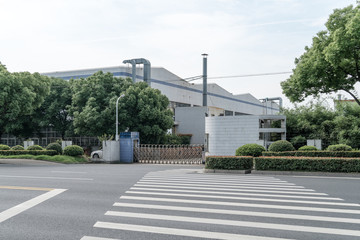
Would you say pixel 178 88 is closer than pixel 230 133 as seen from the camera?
No

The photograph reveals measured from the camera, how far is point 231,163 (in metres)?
17.9

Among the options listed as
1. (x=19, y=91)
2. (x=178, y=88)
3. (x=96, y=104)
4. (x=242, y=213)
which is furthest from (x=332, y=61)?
(x=178, y=88)

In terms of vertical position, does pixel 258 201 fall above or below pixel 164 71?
below

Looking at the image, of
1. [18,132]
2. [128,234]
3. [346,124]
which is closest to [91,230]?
[128,234]

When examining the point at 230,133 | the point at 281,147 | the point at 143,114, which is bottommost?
the point at 281,147

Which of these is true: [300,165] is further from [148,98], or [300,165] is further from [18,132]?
[18,132]

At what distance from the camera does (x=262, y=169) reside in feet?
58.1

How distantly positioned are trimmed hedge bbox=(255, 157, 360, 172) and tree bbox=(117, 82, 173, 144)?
17897 millimetres

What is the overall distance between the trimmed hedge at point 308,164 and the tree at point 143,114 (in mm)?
17897

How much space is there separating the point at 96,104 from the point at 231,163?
1984 centimetres

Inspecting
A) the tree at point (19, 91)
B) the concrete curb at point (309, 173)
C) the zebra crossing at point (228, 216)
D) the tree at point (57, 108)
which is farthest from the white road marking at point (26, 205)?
the tree at point (57, 108)

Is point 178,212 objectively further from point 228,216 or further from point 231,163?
point 231,163

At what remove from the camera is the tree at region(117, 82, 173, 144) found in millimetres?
33938

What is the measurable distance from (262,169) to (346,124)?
48.8 ft
